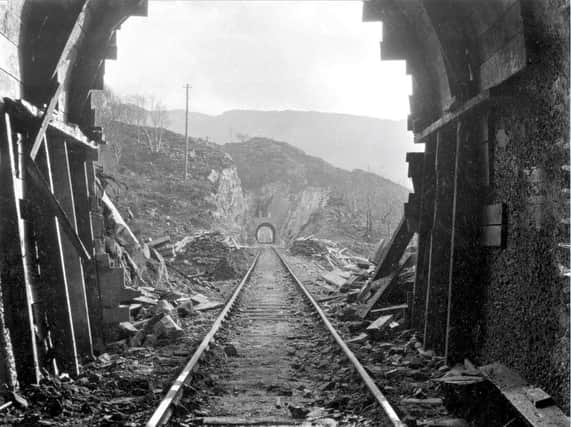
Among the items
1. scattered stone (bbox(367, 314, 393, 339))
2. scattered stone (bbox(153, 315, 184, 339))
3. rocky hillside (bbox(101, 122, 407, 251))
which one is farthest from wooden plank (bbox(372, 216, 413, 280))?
rocky hillside (bbox(101, 122, 407, 251))

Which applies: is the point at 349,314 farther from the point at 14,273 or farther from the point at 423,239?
the point at 14,273

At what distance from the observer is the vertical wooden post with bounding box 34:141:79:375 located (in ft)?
18.0

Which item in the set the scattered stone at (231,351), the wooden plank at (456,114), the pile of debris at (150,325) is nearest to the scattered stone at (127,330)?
the pile of debris at (150,325)

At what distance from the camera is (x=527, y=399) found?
3.84m

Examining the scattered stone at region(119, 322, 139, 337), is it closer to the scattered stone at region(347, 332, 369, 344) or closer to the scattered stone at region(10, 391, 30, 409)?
the scattered stone at region(10, 391, 30, 409)

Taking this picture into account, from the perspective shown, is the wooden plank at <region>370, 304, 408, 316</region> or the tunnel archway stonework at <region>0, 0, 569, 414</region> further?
the wooden plank at <region>370, 304, 408, 316</region>

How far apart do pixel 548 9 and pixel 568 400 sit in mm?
2761

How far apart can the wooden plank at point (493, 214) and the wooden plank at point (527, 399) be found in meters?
1.35

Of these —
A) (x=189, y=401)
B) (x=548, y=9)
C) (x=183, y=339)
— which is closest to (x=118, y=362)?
(x=183, y=339)

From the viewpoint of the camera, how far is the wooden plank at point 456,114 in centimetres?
489

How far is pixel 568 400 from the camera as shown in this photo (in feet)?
11.8

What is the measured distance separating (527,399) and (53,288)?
14.9 feet

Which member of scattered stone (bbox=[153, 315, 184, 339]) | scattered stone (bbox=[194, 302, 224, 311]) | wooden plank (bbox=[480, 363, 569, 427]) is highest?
wooden plank (bbox=[480, 363, 569, 427])

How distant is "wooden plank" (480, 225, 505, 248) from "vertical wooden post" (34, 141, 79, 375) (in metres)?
4.34
